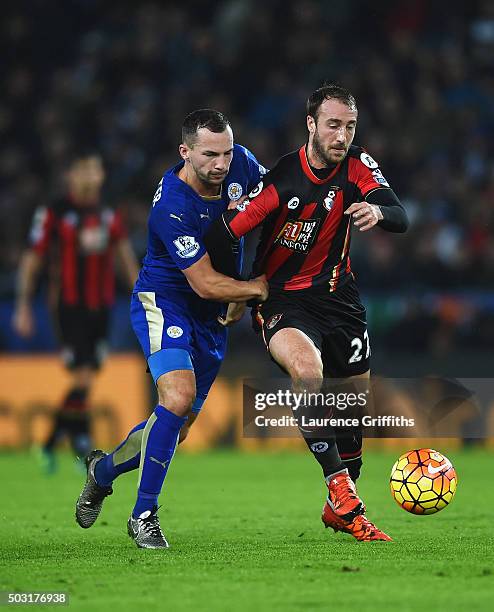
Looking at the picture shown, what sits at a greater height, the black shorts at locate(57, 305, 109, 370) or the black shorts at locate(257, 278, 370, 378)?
the black shorts at locate(57, 305, 109, 370)

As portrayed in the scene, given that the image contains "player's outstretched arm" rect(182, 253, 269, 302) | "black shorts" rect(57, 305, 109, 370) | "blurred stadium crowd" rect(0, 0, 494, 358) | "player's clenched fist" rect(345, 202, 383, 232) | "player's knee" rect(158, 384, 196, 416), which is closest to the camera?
"player's clenched fist" rect(345, 202, 383, 232)

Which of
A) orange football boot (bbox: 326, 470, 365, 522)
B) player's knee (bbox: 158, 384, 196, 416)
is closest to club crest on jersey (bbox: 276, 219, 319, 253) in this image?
player's knee (bbox: 158, 384, 196, 416)

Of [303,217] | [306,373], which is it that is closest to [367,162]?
[303,217]

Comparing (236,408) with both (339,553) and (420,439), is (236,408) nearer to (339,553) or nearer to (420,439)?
(420,439)

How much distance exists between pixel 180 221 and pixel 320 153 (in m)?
0.79

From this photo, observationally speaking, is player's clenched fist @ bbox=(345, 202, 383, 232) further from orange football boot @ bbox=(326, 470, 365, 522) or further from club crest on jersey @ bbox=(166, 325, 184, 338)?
orange football boot @ bbox=(326, 470, 365, 522)

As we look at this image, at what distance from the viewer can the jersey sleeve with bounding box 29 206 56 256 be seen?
10.7 metres

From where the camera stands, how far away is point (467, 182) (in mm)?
14938

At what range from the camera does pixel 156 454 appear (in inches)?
236

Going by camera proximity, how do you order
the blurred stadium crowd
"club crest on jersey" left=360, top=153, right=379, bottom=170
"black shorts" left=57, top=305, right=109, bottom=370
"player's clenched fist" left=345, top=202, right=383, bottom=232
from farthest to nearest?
1. the blurred stadium crowd
2. "black shorts" left=57, top=305, right=109, bottom=370
3. "club crest on jersey" left=360, top=153, right=379, bottom=170
4. "player's clenched fist" left=345, top=202, right=383, bottom=232

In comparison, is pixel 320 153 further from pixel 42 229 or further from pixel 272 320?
pixel 42 229

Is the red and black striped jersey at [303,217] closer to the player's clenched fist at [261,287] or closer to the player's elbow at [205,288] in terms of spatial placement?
the player's clenched fist at [261,287]

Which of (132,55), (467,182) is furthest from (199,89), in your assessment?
(467,182)

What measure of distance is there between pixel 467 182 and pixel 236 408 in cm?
443
